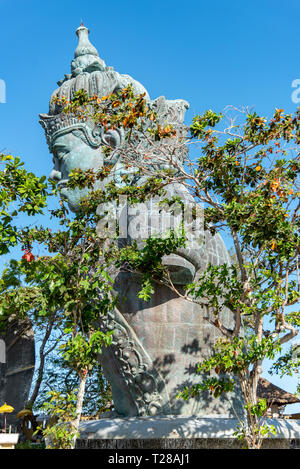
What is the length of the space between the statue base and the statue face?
413 cm

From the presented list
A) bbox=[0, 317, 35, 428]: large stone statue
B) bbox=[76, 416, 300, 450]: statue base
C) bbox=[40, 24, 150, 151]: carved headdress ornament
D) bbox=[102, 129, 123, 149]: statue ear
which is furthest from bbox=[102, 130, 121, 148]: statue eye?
bbox=[0, 317, 35, 428]: large stone statue

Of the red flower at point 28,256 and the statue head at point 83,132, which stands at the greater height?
the statue head at point 83,132

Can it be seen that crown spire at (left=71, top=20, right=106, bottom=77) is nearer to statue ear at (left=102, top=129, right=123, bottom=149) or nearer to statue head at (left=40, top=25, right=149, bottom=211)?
statue head at (left=40, top=25, right=149, bottom=211)

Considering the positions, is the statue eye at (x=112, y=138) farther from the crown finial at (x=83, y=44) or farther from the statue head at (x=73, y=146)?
the crown finial at (x=83, y=44)

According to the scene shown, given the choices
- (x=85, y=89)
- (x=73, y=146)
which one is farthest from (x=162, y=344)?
(x=85, y=89)

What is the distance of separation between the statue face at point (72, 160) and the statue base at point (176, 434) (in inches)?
163

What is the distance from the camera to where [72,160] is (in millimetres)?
10562

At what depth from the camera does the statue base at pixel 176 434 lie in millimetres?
8039

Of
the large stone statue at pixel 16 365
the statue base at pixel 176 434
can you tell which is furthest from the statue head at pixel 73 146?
the large stone statue at pixel 16 365

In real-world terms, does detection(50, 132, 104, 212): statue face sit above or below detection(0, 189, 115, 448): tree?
above

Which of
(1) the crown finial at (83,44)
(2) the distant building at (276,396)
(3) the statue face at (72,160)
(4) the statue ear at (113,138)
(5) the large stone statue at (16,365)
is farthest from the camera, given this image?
(2) the distant building at (276,396)

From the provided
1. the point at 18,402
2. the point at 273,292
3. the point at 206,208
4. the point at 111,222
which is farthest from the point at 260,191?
the point at 18,402

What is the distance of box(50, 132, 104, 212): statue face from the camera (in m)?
10.5
